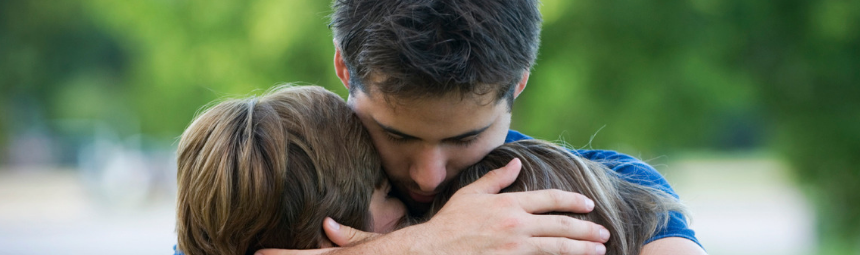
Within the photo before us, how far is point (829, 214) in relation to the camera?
6.94m

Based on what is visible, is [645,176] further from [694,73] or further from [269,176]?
[694,73]

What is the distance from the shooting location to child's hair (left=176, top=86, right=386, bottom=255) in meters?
2.17

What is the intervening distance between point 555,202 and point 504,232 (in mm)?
162

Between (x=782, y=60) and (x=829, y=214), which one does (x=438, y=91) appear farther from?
(x=829, y=214)

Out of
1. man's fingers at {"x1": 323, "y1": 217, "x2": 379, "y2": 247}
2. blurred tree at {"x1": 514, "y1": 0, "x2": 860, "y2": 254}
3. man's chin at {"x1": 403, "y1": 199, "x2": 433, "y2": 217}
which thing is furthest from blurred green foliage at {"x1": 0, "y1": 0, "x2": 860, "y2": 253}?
man's fingers at {"x1": 323, "y1": 217, "x2": 379, "y2": 247}

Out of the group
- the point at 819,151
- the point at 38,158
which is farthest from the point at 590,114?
the point at 38,158

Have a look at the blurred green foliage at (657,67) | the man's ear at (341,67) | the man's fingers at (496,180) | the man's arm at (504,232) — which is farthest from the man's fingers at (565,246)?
the blurred green foliage at (657,67)

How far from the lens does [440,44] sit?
2.20 m

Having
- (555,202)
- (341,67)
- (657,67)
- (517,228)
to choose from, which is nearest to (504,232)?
(517,228)

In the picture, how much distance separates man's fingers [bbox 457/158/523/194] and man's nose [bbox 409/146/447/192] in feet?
0.37

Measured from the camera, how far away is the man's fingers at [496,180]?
230 cm

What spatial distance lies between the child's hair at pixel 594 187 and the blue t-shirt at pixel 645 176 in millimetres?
30

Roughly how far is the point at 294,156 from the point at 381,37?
411mm

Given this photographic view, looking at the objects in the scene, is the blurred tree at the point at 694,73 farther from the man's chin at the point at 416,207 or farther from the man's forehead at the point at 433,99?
the man's forehead at the point at 433,99
